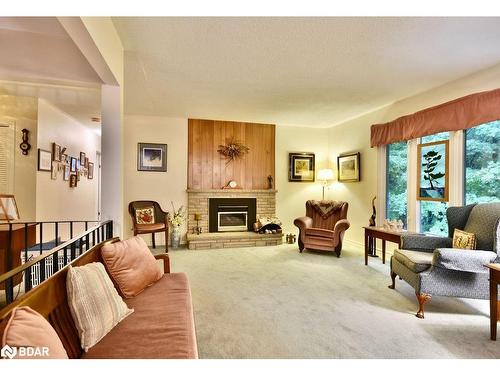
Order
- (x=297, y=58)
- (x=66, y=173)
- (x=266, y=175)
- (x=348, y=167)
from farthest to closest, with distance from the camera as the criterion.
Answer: (x=266, y=175) < (x=348, y=167) < (x=66, y=173) < (x=297, y=58)

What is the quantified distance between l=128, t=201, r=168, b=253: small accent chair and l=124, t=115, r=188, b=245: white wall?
0.55 ft

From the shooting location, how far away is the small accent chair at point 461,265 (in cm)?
215

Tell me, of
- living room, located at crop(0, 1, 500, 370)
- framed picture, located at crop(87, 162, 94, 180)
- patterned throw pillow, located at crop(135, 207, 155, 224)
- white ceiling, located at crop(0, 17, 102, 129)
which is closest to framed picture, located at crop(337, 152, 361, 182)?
living room, located at crop(0, 1, 500, 370)

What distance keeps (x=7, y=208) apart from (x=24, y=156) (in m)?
1.02

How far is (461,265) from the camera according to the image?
2148 millimetres

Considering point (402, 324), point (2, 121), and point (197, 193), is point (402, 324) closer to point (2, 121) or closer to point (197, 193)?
point (197, 193)

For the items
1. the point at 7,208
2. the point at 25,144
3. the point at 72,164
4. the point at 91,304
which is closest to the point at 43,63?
the point at 7,208

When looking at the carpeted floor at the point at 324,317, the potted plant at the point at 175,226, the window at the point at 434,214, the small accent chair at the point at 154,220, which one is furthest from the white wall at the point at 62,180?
the window at the point at 434,214

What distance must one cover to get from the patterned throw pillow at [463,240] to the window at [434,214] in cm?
79

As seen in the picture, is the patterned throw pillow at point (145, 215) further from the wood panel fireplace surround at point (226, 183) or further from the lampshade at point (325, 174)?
the lampshade at point (325, 174)

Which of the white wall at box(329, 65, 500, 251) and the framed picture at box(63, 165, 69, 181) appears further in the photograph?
the framed picture at box(63, 165, 69, 181)

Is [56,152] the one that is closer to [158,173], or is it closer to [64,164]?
[64,164]

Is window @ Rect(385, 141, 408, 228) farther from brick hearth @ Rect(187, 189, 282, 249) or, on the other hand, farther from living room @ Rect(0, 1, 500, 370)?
brick hearth @ Rect(187, 189, 282, 249)

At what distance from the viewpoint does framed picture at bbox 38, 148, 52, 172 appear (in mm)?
3615
